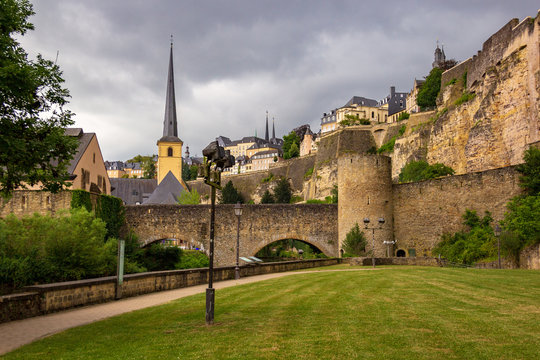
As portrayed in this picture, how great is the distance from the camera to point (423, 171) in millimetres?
54125

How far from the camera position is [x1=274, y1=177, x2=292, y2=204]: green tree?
296 ft

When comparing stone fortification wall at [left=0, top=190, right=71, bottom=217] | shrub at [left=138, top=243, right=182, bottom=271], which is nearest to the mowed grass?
shrub at [left=138, top=243, right=182, bottom=271]

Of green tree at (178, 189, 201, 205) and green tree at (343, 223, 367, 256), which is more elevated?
green tree at (178, 189, 201, 205)

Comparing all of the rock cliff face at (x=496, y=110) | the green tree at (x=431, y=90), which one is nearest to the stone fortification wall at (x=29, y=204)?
the rock cliff face at (x=496, y=110)

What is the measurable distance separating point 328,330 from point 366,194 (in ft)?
93.1

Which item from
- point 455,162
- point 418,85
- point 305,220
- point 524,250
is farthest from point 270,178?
point 524,250

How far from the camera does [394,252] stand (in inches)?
1426

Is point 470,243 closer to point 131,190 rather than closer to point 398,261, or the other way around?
point 398,261

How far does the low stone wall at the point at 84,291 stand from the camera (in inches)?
397

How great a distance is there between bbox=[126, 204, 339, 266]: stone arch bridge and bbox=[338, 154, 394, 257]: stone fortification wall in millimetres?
3264

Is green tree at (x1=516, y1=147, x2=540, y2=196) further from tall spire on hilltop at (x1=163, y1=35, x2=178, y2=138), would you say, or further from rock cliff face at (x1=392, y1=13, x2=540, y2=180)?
tall spire on hilltop at (x1=163, y1=35, x2=178, y2=138)

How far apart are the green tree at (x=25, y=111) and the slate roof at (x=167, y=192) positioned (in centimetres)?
5188

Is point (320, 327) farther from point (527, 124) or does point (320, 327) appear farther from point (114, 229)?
point (527, 124)

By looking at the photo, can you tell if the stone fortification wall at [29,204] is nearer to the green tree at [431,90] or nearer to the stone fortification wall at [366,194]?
the stone fortification wall at [366,194]
